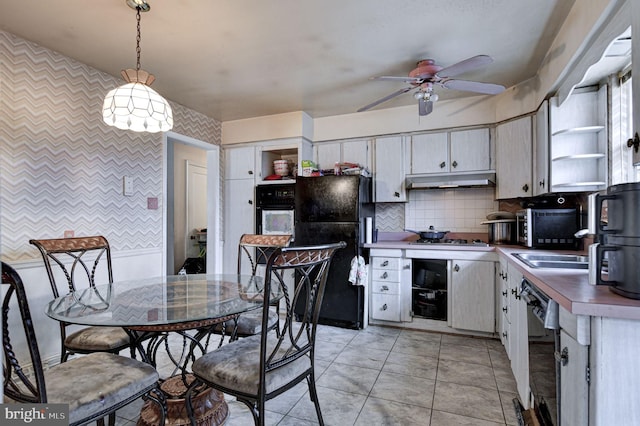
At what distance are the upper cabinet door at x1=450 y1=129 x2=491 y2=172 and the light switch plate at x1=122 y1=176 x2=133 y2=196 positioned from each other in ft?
10.4

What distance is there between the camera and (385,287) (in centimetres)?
341

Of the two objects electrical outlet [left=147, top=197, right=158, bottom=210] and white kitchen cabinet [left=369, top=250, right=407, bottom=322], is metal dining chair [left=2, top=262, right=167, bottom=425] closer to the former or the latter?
electrical outlet [left=147, top=197, right=158, bottom=210]

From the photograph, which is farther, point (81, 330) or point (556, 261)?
point (556, 261)

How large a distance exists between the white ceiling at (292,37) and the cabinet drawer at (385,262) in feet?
5.53

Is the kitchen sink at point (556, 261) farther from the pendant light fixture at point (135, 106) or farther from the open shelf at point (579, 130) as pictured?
the pendant light fixture at point (135, 106)

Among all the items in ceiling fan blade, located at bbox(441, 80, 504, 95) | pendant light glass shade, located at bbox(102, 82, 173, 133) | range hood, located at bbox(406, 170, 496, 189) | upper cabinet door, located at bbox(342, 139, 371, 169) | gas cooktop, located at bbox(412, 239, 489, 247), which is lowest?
gas cooktop, located at bbox(412, 239, 489, 247)

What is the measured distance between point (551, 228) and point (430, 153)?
135 centimetres

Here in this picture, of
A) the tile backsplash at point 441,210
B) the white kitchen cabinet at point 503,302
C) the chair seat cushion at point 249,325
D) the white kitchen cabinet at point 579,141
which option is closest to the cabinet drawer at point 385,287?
the tile backsplash at point 441,210

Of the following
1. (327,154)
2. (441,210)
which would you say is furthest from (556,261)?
(327,154)

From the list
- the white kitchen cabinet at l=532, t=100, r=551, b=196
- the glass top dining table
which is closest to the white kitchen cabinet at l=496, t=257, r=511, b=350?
the white kitchen cabinet at l=532, t=100, r=551, b=196

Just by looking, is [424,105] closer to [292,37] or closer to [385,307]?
[292,37]

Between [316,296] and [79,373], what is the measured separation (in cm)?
106

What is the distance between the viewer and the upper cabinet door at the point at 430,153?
11.6 feet

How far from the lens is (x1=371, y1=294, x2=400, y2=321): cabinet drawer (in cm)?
337
